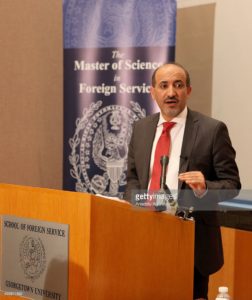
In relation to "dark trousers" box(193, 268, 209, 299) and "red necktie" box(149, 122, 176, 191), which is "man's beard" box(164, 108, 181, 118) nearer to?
"red necktie" box(149, 122, 176, 191)

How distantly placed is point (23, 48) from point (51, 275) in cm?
372

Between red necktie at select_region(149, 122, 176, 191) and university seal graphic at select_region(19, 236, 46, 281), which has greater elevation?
red necktie at select_region(149, 122, 176, 191)

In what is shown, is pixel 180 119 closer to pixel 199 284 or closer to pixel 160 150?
pixel 160 150

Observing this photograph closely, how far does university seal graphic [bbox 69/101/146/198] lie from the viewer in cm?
438

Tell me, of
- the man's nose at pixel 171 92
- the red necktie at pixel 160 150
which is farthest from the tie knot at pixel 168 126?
the man's nose at pixel 171 92

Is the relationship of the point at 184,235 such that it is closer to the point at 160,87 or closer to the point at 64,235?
the point at 64,235

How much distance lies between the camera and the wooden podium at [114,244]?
68.4 inches

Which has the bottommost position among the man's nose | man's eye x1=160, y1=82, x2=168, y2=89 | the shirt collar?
the shirt collar

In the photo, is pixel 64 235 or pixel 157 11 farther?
pixel 157 11

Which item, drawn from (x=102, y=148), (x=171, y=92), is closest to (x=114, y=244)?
(x=171, y=92)

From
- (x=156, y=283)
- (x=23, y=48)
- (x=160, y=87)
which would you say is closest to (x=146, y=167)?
(x=160, y=87)

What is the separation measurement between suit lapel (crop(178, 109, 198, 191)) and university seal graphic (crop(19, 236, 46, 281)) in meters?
1.08

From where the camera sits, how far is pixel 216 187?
2.51 metres

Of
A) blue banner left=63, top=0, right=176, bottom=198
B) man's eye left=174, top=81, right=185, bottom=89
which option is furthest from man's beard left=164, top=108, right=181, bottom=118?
blue banner left=63, top=0, right=176, bottom=198
